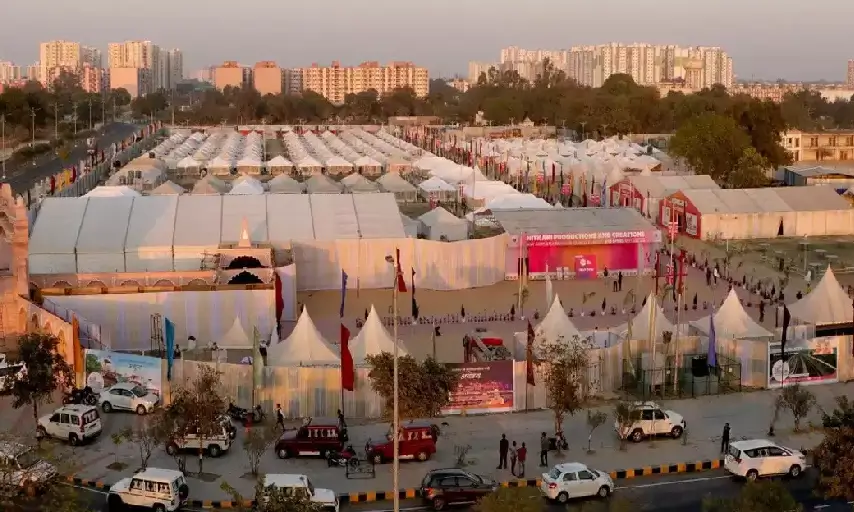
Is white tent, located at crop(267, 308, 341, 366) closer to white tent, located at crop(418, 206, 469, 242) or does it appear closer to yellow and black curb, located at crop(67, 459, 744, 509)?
yellow and black curb, located at crop(67, 459, 744, 509)

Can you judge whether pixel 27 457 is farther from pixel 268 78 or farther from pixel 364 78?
pixel 268 78

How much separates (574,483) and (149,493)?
5.31m

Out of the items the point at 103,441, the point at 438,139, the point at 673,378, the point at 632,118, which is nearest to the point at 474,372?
the point at 673,378

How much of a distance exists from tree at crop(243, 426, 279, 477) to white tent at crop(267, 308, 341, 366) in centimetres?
318

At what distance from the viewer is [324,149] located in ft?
203

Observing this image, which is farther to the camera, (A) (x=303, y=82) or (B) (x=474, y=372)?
(A) (x=303, y=82)

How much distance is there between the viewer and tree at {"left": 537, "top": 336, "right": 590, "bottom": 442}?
1523 cm

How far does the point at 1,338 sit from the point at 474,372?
9.58 metres

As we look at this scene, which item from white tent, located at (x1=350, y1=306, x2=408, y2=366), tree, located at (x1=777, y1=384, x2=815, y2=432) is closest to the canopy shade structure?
white tent, located at (x1=350, y1=306, x2=408, y2=366)

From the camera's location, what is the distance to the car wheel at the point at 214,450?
1473cm

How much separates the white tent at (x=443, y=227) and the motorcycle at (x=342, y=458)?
16.3 m

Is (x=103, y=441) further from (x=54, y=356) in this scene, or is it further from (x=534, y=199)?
(x=534, y=199)

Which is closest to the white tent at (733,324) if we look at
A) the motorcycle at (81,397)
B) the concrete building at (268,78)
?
the motorcycle at (81,397)

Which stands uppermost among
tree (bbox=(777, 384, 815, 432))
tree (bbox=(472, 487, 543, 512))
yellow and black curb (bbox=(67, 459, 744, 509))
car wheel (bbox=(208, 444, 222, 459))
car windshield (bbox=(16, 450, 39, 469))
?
tree (bbox=(472, 487, 543, 512))
